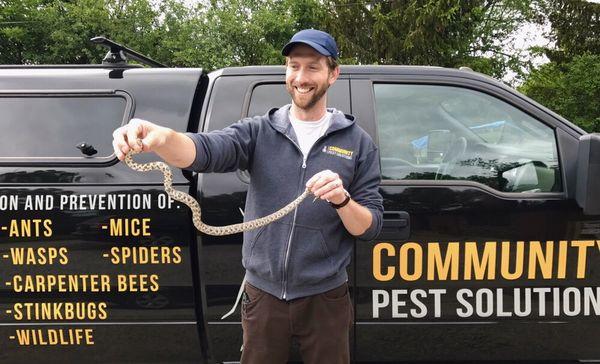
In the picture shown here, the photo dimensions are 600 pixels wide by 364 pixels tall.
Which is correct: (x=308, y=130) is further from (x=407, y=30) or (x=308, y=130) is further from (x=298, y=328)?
(x=407, y=30)

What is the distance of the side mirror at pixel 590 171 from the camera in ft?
7.27

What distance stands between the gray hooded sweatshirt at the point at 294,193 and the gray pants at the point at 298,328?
36mm

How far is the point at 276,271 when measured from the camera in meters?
1.57

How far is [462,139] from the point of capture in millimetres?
2572

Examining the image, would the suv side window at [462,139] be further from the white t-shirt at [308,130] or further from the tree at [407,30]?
the tree at [407,30]

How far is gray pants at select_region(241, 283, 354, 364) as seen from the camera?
159 centimetres

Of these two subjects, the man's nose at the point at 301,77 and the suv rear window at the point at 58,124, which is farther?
the suv rear window at the point at 58,124

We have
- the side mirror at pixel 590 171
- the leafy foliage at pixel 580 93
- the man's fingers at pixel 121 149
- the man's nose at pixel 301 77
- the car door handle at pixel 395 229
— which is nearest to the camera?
the man's fingers at pixel 121 149

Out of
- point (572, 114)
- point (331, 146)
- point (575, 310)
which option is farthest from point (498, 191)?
point (572, 114)

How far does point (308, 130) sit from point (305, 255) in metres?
0.39

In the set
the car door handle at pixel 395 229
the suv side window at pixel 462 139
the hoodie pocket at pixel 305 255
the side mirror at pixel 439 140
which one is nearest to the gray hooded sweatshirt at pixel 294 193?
the hoodie pocket at pixel 305 255

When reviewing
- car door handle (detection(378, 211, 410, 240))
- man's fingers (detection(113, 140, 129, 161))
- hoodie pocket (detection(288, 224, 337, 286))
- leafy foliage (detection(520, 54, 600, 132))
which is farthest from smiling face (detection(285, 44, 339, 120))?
leafy foliage (detection(520, 54, 600, 132))

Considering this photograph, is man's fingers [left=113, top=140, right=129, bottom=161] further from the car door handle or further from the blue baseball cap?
the car door handle

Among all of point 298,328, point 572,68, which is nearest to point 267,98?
point 298,328
